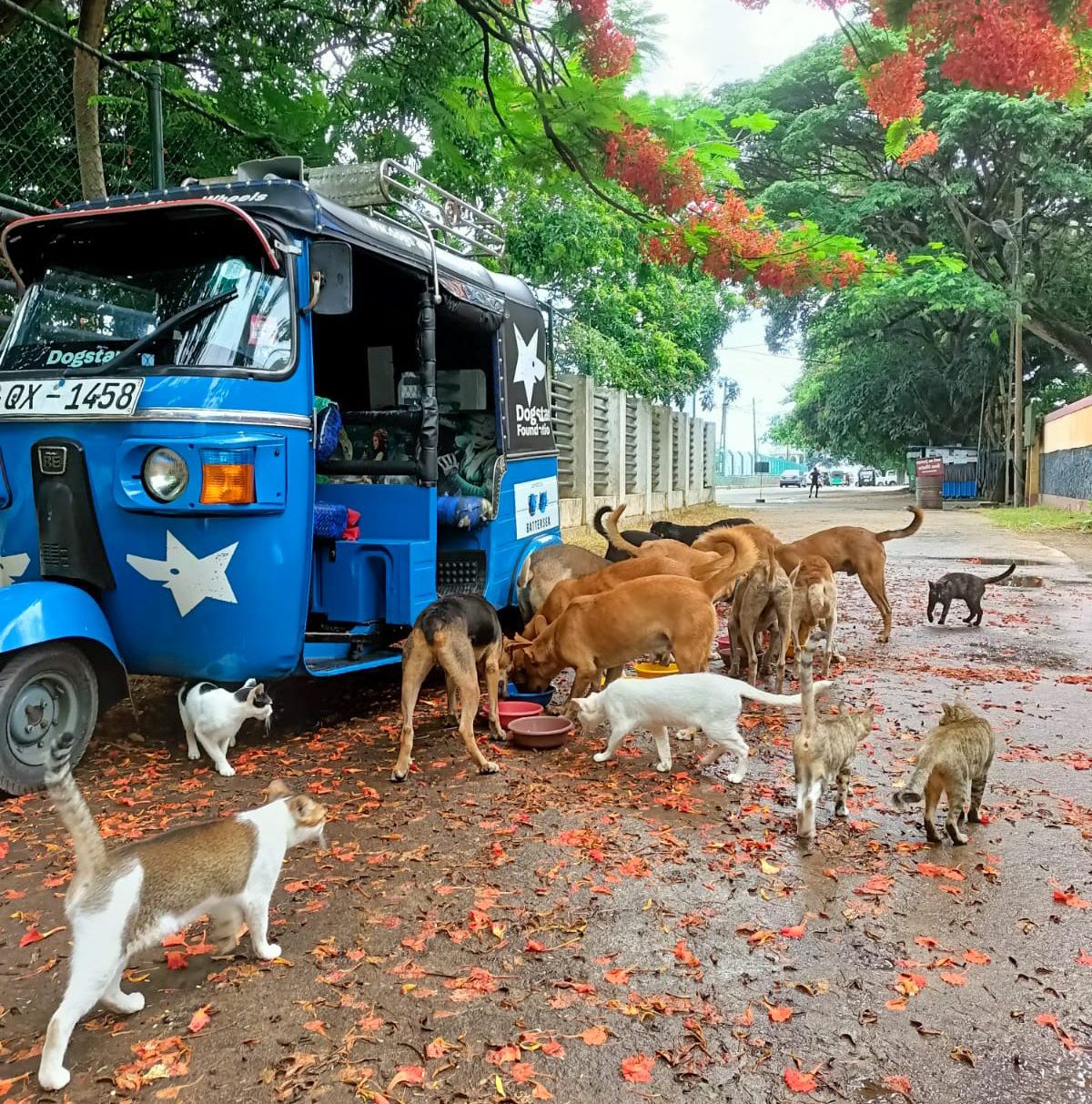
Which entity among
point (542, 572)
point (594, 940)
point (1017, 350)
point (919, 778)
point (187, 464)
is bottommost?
point (594, 940)

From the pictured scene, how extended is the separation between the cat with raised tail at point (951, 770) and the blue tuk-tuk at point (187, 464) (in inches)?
128

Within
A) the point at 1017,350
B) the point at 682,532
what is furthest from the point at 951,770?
the point at 1017,350

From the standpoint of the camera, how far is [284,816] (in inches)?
137

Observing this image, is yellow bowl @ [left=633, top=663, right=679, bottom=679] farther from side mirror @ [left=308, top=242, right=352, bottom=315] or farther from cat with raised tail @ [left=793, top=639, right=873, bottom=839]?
side mirror @ [left=308, top=242, right=352, bottom=315]

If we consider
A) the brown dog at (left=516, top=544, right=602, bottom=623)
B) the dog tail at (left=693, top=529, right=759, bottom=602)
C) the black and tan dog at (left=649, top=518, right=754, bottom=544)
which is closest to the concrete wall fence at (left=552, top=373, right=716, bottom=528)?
the black and tan dog at (left=649, top=518, right=754, bottom=544)

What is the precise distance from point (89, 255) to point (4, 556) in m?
1.87

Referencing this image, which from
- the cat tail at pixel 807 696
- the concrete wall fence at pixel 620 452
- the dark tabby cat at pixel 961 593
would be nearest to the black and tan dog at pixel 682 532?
the dark tabby cat at pixel 961 593

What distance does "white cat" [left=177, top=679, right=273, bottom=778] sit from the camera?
202 inches

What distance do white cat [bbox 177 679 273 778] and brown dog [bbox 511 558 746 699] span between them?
1.98 meters

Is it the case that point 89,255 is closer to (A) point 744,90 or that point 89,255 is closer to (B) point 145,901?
(B) point 145,901

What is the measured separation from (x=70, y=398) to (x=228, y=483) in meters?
1.00

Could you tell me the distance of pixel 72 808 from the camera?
2.79m

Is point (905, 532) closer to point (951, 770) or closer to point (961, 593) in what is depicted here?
point (961, 593)

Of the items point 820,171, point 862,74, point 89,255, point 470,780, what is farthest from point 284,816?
point 820,171
